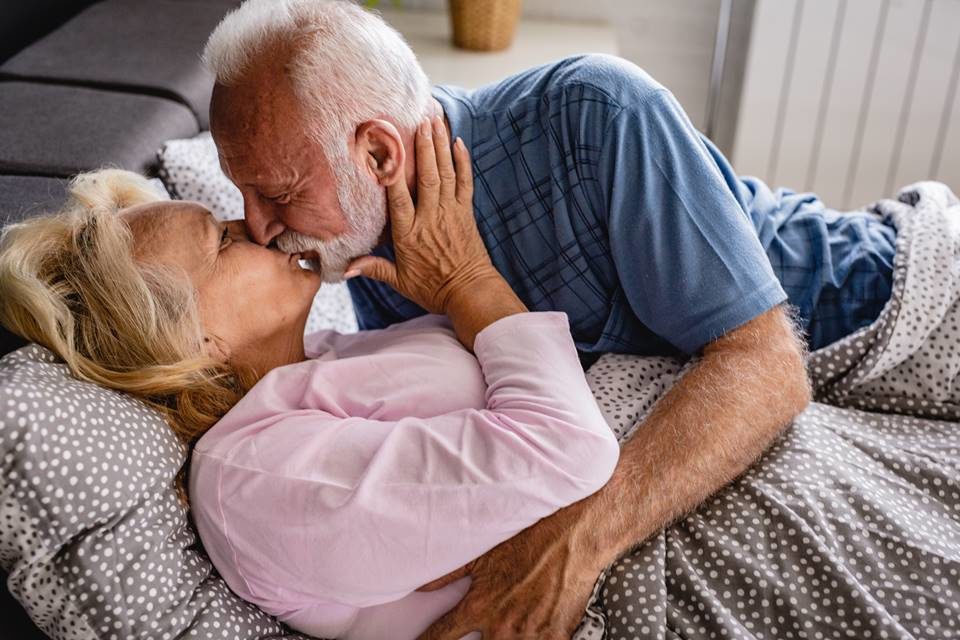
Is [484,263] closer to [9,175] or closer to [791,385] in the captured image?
[791,385]

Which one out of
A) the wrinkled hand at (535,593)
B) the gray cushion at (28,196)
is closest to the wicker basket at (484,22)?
the gray cushion at (28,196)

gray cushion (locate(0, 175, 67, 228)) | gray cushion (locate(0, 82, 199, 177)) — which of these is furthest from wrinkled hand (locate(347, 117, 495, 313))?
gray cushion (locate(0, 82, 199, 177))

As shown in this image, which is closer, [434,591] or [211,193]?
[434,591]

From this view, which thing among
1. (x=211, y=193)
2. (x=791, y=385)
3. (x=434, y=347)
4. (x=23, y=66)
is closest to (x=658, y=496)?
(x=791, y=385)

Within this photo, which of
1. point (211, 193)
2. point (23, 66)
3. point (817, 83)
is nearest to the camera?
point (211, 193)

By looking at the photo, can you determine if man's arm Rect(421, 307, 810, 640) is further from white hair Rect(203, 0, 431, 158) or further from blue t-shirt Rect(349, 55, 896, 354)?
white hair Rect(203, 0, 431, 158)

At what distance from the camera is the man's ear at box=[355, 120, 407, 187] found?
1.31 meters

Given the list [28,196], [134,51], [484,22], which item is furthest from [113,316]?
[484,22]

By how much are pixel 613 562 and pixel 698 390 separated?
27 cm

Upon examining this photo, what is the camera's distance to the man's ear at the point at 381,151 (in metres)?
1.31

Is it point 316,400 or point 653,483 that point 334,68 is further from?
point 653,483

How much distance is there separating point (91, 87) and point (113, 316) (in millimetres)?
1268

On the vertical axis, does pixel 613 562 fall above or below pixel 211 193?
below

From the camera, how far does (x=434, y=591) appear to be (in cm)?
120
